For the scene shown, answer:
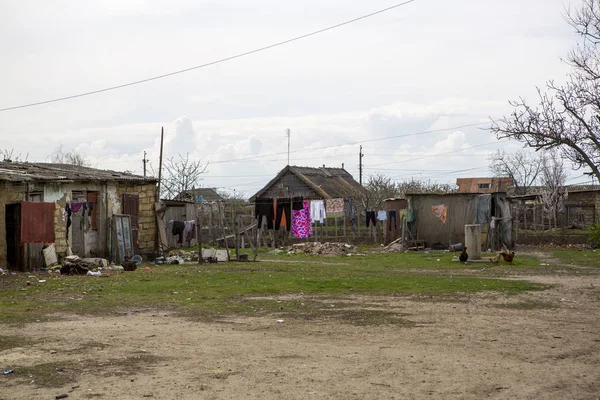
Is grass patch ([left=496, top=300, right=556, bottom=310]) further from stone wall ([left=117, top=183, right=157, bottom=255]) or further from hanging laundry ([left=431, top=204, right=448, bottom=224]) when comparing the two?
hanging laundry ([left=431, top=204, right=448, bottom=224])

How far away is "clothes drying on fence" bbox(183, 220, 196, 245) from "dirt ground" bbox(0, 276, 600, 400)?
65.6 ft

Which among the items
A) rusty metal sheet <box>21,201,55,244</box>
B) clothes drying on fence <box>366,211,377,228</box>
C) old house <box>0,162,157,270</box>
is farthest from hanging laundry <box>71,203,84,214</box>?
clothes drying on fence <box>366,211,377,228</box>

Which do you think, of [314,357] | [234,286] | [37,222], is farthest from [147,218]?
[314,357]

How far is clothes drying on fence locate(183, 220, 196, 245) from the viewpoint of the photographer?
1238 inches

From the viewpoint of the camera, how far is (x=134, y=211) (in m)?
25.7

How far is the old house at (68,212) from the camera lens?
20.4 meters

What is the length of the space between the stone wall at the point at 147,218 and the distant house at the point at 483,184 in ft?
123

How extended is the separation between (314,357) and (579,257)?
65.5ft

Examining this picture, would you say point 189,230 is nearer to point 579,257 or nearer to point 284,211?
point 284,211

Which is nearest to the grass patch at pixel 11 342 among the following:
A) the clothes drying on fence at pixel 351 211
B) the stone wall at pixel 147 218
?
the stone wall at pixel 147 218

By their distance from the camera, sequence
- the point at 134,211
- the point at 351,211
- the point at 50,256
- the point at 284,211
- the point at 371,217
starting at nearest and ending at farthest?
the point at 50,256 < the point at 134,211 < the point at 284,211 < the point at 371,217 < the point at 351,211

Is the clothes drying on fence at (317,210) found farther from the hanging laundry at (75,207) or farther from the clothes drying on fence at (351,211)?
the hanging laundry at (75,207)

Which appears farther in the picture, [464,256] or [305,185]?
[305,185]

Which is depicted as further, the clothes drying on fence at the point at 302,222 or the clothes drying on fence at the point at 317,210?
the clothes drying on fence at the point at 302,222
